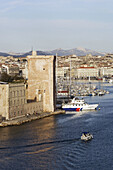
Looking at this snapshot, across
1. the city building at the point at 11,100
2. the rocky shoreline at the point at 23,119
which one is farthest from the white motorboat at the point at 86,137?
the city building at the point at 11,100

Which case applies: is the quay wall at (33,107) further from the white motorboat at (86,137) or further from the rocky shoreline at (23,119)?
the white motorboat at (86,137)

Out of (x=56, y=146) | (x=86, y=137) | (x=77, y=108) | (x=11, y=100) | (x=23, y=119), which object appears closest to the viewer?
(x=56, y=146)

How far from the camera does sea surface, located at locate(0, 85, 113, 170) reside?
536 inches

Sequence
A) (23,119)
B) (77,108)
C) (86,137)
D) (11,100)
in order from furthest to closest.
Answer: (77,108), (23,119), (11,100), (86,137)

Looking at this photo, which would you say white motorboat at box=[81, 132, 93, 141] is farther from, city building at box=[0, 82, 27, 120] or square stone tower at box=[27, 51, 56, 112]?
square stone tower at box=[27, 51, 56, 112]

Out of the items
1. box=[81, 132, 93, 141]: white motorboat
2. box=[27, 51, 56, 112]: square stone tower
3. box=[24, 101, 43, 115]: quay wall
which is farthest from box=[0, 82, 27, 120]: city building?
box=[81, 132, 93, 141]: white motorboat

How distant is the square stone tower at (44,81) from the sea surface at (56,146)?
1675 mm

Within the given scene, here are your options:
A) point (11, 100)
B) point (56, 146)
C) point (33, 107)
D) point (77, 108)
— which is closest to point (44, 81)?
point (33, 107)

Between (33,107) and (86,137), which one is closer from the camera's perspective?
(86,137)

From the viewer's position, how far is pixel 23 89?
2158 cm

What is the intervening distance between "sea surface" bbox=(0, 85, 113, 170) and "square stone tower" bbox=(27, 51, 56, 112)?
1.67 meters

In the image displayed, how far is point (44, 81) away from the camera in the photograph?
23.9m

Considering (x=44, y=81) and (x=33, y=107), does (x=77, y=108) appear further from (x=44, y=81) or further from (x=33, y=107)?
(x=33, y=107)

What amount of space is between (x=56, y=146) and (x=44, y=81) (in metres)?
8.37
